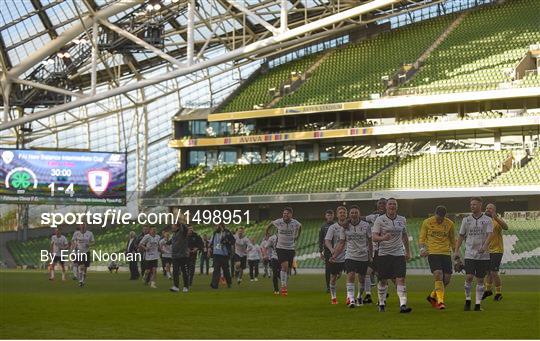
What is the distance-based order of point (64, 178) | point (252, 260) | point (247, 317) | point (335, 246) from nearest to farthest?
point (247, 317)
point (335, 246)
point (252, 260)
point (64, 178)

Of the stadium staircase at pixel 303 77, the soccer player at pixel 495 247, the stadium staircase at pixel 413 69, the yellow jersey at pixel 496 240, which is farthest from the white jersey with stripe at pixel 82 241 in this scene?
the stadium staircase at pixel 303 77

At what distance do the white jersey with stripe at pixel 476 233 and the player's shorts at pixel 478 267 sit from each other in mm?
67

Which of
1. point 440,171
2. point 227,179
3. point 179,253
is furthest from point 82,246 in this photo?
point 227,179

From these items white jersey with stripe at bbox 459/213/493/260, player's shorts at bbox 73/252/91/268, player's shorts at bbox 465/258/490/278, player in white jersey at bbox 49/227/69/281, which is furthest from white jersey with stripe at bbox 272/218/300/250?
player in white jersey at bbox 49/227/69/281

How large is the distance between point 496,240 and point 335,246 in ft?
9.97

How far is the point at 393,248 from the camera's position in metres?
18.0

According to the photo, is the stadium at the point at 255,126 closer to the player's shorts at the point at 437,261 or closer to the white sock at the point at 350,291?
the white sock at the point at 350,291

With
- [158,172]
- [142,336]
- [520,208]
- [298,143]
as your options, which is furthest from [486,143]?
[142,336]

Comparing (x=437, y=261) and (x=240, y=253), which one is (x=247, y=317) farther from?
(x=240, y=253)

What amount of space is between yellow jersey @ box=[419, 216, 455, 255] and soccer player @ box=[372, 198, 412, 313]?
68 centimetres

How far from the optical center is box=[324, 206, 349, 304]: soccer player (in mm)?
19969

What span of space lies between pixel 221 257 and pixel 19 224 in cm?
3526

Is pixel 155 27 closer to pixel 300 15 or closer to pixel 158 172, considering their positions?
pixel 300 15

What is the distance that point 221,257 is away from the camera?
29641 millimetres
